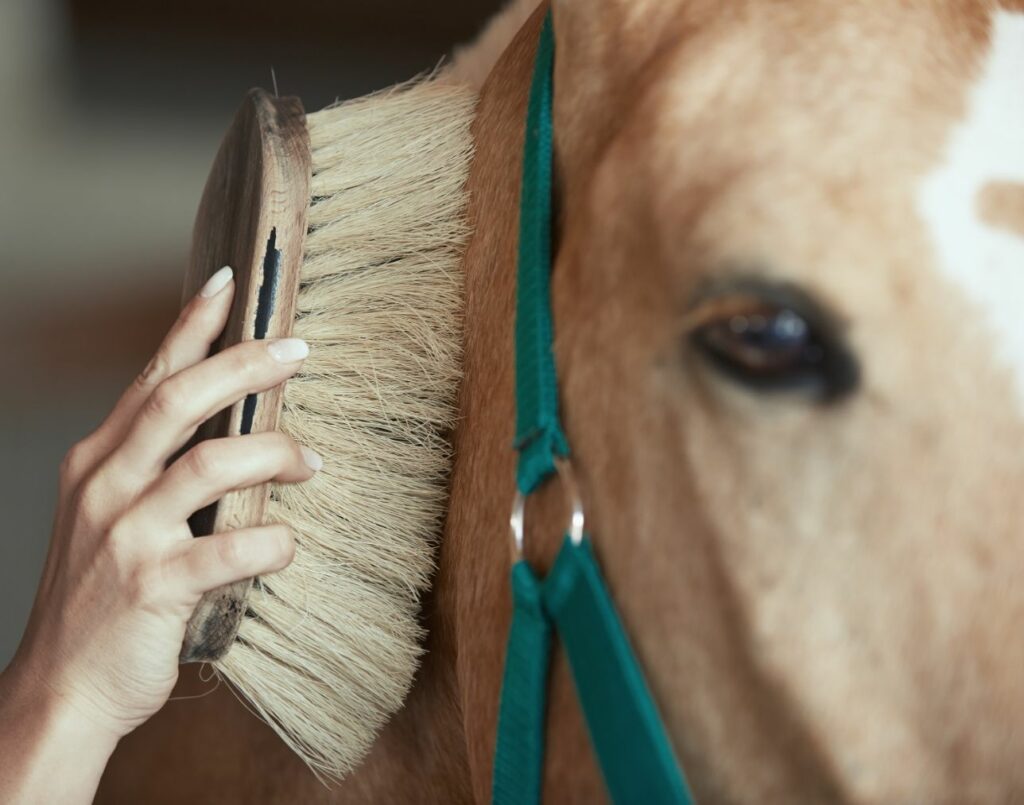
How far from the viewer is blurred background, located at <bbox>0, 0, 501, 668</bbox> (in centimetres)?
154

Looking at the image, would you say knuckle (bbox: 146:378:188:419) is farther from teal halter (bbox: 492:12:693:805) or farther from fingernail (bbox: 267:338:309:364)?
teal halter (bbox: 492:12:693:805)

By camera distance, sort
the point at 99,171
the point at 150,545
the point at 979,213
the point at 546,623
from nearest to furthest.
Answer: the point at 979,213, the point at 546,623, the point at 150,545, the point at 99,171

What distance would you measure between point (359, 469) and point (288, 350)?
105 millimetres

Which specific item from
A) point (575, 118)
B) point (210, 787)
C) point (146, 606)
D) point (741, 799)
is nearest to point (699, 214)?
point (575, 118)

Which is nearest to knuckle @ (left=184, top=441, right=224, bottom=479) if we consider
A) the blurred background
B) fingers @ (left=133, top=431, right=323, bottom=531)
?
fingers @ (left=133, top=431, right=323, bottom=531)

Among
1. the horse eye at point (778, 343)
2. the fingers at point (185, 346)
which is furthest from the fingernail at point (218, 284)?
the horse eye at point (778, 343)

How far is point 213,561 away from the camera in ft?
2.23

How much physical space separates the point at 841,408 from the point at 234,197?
533mm

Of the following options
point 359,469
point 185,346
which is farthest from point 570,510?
point 185,346

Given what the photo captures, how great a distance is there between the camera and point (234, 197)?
0.82 meters

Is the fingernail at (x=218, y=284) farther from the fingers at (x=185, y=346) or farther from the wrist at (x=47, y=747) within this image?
the wrist at (x=47, y=747)

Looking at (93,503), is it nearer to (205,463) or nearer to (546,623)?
(205,463)

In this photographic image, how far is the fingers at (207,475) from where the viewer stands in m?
0.68

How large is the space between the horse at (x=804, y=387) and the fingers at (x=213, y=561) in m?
0.18
